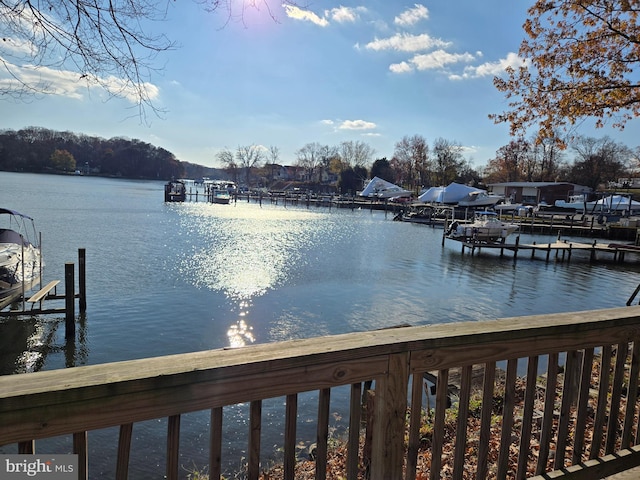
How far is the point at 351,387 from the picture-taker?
189 cm

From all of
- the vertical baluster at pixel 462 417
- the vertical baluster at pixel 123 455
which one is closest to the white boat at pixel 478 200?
the vertical baluster at pixel 462 417

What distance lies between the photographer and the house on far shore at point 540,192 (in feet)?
234

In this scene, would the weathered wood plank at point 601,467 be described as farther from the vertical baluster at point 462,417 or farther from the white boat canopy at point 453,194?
the white boat canopy at point 453,194

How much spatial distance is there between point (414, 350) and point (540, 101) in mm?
9328

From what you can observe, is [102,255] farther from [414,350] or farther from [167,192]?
[167,192]

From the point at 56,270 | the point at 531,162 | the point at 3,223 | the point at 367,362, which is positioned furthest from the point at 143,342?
the point at 531,162

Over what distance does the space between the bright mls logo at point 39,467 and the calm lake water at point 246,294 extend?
18.3ft

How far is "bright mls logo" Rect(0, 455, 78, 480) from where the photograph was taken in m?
1.40

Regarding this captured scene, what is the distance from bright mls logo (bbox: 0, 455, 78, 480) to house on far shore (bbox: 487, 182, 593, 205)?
74380 millimetres

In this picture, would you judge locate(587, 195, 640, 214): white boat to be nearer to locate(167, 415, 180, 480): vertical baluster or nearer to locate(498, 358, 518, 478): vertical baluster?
locate(498, 358, 518, 478): vertical baluster

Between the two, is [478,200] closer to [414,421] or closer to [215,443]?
[414,421]

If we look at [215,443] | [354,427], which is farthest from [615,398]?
[215,443]

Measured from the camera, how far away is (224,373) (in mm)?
1553

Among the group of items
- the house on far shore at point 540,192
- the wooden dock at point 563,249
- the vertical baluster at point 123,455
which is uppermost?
the house on far shore at point 540,192
